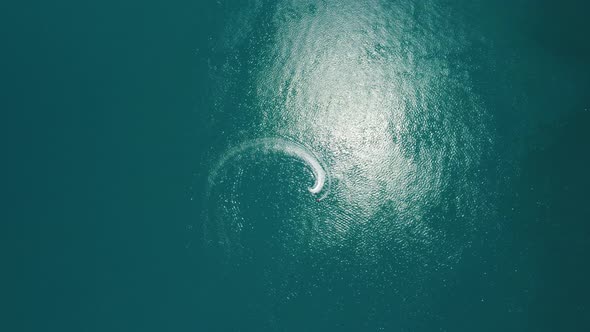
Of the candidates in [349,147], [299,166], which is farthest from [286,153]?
[349,147]

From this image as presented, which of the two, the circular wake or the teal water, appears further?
the circular wake

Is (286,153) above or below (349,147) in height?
below

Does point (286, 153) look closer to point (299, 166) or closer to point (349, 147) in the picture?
point (299, 166)

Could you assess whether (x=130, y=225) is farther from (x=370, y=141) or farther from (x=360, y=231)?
(x=370, y=141)
